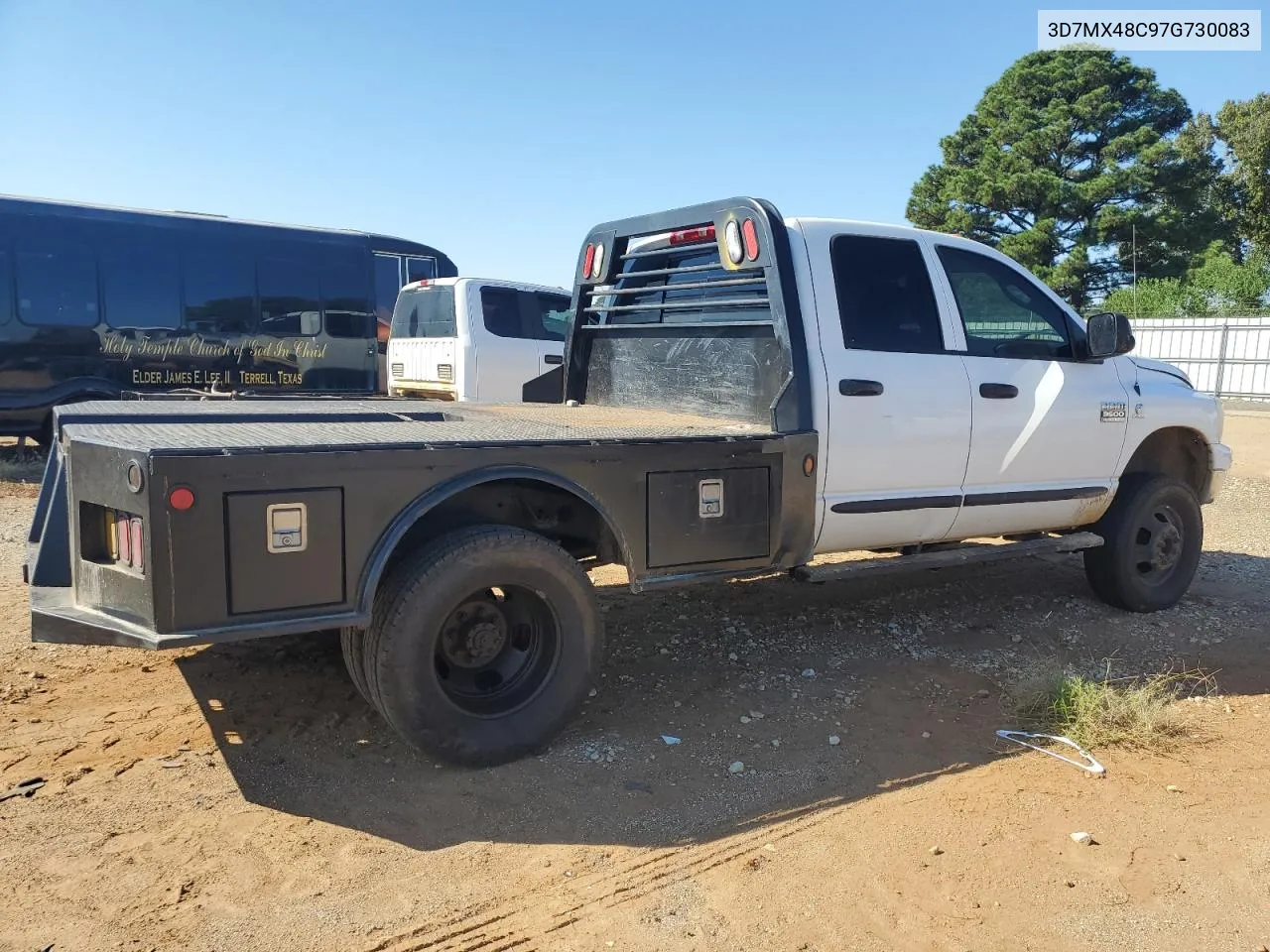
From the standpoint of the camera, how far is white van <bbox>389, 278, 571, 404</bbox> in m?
11.2

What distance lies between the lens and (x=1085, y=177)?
36.3 m

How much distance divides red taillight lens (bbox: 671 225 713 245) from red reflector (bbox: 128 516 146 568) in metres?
3.21

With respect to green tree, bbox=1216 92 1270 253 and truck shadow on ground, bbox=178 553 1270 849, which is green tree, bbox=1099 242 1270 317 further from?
truck shadow on ground, bbox=178 553 1270 849

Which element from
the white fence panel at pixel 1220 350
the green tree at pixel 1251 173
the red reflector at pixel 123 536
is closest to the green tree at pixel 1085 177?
the green tree at pixel 1251 173

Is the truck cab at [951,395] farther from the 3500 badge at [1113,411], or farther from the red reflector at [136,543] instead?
the red reflector at [136,543]

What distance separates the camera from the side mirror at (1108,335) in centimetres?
547

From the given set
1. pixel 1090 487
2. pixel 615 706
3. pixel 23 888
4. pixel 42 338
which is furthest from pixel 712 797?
pixel 42 338

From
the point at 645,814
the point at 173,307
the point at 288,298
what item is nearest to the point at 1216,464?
the point at 645,814

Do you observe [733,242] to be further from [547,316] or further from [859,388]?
[547,316]

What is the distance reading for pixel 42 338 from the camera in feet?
35.6

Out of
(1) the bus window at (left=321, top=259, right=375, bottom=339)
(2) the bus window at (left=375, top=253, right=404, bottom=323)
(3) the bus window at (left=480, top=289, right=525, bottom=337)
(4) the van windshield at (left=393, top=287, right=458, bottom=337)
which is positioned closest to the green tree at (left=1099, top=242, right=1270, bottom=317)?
(2) the bus window at (left=375, top=253, right=404, bottom=323)

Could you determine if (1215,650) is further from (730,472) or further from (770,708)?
(730,472)

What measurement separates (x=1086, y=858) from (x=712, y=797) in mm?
1279

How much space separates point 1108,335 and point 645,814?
3719mm
